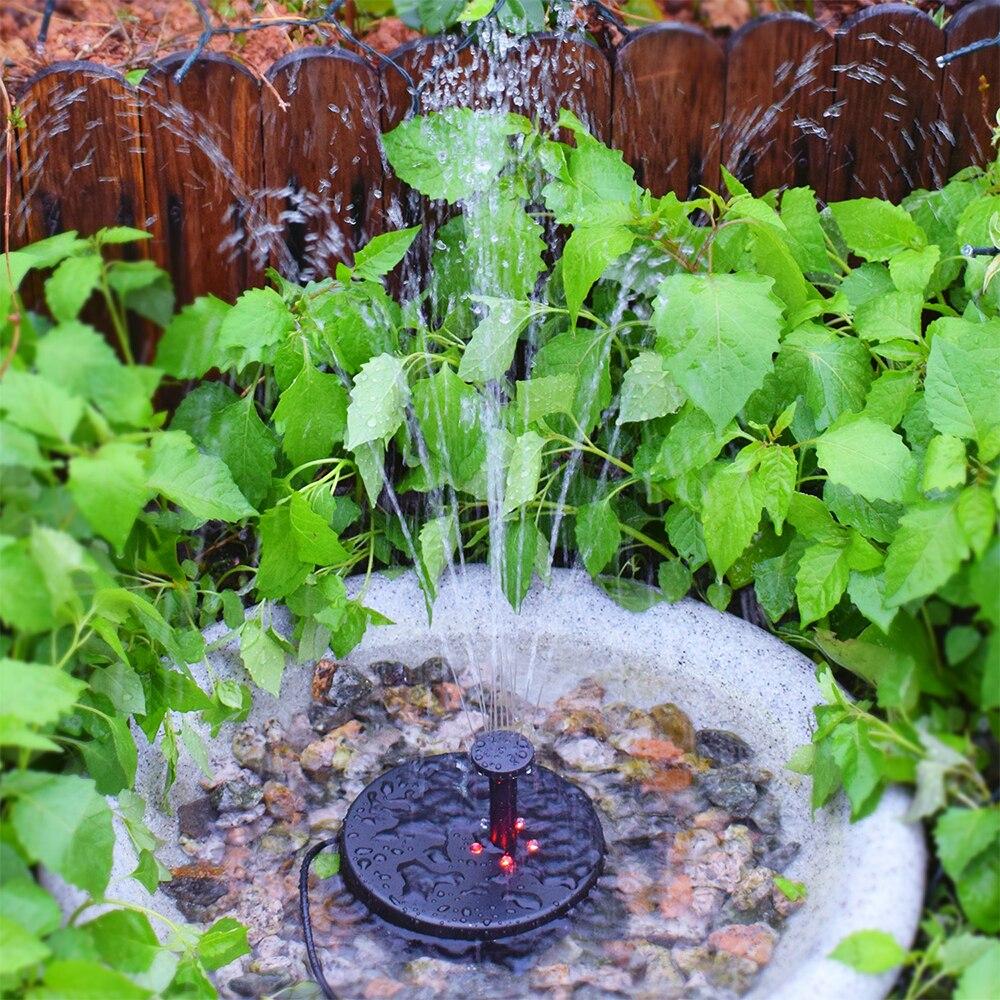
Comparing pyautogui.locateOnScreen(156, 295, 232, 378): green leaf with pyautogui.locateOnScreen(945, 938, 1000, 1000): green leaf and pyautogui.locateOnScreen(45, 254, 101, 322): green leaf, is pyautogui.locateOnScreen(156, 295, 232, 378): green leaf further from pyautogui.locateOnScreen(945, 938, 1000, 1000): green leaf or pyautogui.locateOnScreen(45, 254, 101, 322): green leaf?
pyautogui.locateOnScreen(945, 938, 1000, 1000): green leaf

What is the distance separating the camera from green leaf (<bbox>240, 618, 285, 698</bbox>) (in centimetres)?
200

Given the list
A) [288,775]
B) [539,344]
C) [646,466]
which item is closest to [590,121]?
[539,344]

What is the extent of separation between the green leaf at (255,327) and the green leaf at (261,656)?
43cm

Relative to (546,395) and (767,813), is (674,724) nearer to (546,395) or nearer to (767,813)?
(767,813)

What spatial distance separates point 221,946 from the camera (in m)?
1.57

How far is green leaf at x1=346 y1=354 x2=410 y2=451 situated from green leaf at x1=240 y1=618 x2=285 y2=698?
1.11 feet

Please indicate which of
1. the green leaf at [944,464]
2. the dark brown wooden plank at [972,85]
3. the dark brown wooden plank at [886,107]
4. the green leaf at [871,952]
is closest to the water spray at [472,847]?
the green leaf at [871,952]

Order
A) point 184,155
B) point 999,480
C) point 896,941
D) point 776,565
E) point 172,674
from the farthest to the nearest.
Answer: point 184,155, point 776,565, point 172,674, point 999,480, point 896,941

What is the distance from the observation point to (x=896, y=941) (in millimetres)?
1414

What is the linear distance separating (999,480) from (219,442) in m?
1.25

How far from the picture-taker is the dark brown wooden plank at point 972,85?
2332 mm

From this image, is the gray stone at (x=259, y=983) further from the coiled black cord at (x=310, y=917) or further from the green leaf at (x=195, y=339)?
the green leaf at (x=195, y=339)

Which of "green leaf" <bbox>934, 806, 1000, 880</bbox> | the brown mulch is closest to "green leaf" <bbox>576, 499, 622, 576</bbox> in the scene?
"green leaf" <bbox>934, 806, 1000, 880</bbox>

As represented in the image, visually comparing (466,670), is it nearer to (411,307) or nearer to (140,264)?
(411,307)
